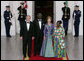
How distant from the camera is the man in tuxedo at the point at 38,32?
8.80 meters

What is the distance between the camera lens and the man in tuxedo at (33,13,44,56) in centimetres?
880

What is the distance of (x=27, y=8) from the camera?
1427 centimetres

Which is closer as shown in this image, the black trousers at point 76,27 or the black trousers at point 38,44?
the black trousers at point 38,44

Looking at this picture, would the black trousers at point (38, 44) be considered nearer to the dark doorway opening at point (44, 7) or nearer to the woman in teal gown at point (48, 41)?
the woman in teal gown at point (48, 41)

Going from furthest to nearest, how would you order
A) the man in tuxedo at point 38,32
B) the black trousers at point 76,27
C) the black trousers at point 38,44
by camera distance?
the black trousers at point 76,27 < the black trousers at point 38,44 < the man in tuxedo at point 38,32

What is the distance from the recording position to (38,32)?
349 inches

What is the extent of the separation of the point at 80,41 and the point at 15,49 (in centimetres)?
349

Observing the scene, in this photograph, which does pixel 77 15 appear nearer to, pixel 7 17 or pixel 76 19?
pixel 76 19

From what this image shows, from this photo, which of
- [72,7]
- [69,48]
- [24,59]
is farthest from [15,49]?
[72,7]

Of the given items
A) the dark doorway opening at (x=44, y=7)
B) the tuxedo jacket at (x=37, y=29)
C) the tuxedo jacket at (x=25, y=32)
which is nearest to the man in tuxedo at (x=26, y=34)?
the tuxedo jacket at (x=25, y=32)

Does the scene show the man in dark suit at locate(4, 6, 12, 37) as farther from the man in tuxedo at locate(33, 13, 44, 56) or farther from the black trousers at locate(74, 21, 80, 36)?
the man in tuxedo at locate(33, 13, 44, 56)

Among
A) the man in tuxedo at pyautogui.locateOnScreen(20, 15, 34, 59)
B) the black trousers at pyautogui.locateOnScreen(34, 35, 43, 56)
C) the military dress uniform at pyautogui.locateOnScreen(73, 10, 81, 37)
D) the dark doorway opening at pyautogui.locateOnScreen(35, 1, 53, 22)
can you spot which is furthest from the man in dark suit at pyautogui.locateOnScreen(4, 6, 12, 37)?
the man in tuxedo at pyautogui.locateOnScreen(20, 15, 34, 59)

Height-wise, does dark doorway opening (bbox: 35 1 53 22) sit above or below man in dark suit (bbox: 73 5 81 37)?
above

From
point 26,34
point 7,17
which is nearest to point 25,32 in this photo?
point 26,34
